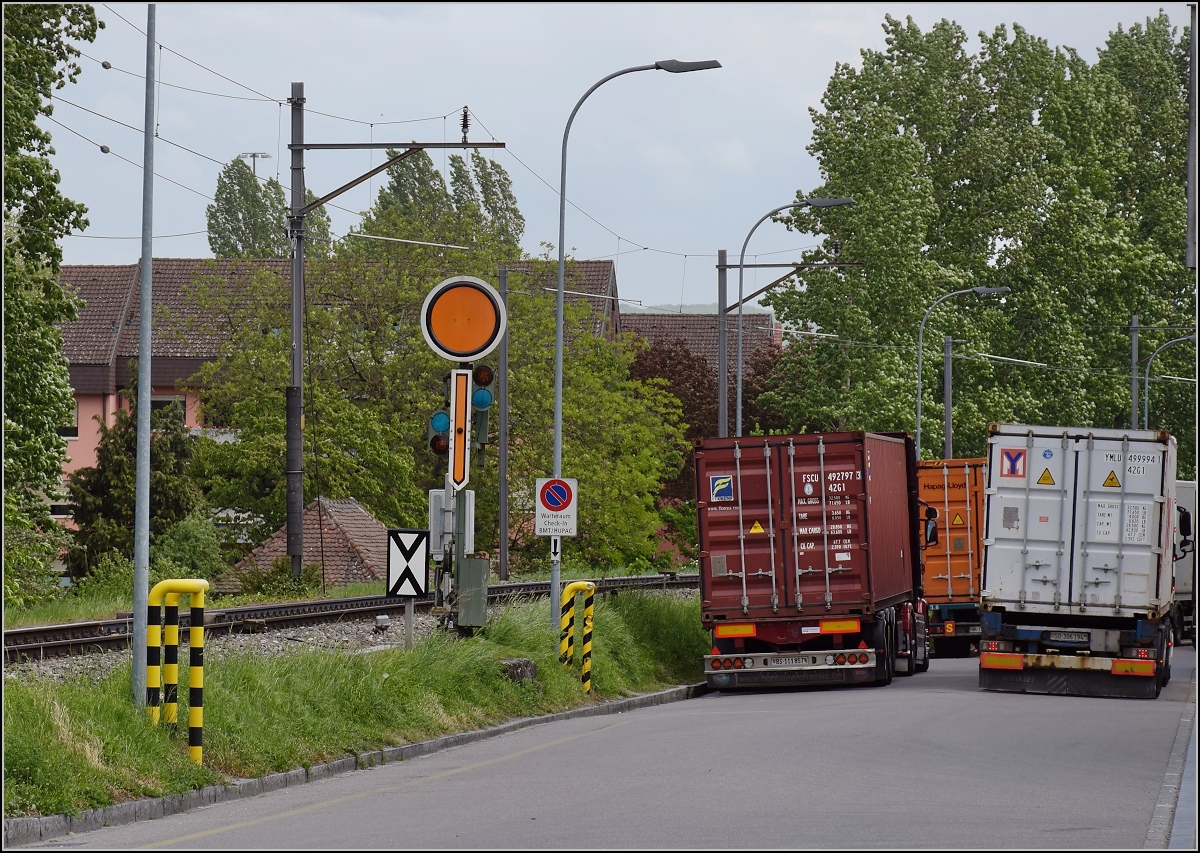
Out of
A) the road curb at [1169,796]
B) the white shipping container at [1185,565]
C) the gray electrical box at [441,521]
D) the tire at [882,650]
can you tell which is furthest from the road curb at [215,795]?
the white shipping container at [1185,565]

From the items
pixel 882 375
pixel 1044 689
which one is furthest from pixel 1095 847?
pixel 882 375

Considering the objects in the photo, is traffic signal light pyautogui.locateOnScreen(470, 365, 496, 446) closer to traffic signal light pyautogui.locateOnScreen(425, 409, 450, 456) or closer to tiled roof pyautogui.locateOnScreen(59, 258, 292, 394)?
traffic signal light pyautogui.locateOnScreen(425, 409, 450, 456)

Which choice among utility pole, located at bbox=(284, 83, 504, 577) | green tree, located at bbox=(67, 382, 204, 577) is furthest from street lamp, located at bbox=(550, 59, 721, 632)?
green tree, located at bbox=(67, 382, 204, 577)

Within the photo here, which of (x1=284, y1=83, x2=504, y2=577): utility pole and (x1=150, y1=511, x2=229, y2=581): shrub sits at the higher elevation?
(x1=284, y1=83, x2=504, y2=577): utility pole

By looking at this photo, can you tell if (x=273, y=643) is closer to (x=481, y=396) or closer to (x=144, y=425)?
(x=481, y=396)

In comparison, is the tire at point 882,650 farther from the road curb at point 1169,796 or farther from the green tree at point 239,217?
the green tree at point 239,217

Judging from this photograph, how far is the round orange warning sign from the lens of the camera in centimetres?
1764

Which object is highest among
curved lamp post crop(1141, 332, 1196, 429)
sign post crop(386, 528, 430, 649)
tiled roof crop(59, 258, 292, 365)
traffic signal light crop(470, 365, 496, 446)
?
tiled roof crop(59, 258, 292, 365)

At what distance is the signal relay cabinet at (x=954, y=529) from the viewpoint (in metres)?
30.2

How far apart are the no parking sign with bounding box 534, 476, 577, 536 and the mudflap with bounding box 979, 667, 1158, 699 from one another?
5.80 metres

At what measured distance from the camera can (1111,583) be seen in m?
22.9

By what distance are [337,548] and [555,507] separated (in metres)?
20.5

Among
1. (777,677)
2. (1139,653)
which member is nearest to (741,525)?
(777,677)

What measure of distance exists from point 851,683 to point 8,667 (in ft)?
37.6
